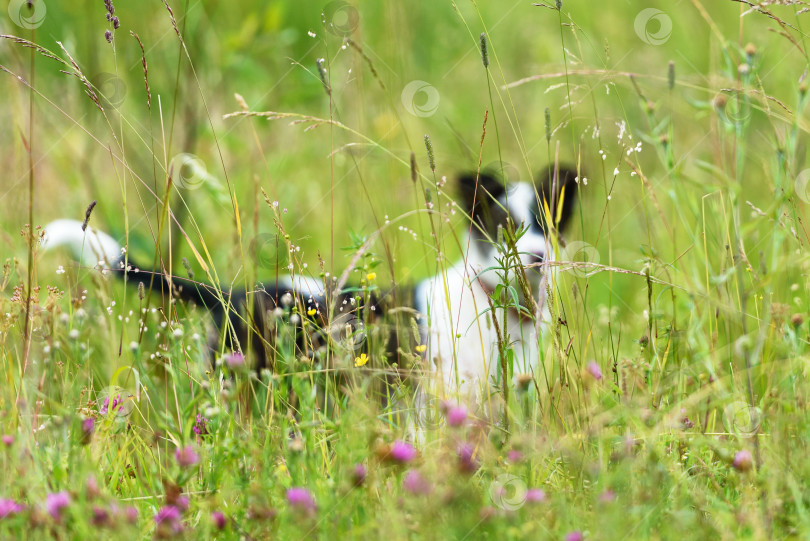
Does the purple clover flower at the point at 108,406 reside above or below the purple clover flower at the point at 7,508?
above

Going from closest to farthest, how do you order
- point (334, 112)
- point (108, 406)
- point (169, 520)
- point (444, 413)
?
point (169, 520), point (444, 413), point (108, 406), point (334, 112)

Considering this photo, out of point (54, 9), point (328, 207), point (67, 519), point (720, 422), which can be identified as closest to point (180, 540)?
point (67, 519)

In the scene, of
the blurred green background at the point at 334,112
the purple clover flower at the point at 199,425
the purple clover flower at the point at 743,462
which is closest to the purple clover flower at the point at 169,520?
the purple clover flower at the point at 199,425

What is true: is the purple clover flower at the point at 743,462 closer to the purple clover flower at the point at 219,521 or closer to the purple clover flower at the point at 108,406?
the purple clover flower at the point at 219,521

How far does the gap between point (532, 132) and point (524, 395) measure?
9.20ft

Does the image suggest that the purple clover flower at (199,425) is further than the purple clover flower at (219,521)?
Yes

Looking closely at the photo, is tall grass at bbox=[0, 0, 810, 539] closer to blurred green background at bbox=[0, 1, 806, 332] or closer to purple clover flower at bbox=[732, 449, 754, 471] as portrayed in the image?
purple clover flower at bbox=[732, 449, 754, 471]

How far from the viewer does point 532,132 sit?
3.69 metres

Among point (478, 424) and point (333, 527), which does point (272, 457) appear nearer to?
point (333, 527)

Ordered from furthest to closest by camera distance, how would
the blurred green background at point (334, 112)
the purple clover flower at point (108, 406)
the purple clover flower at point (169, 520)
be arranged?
the blurred green background at point (334, 112)
the purple clover flower at point (108, 406)
the purple clover flower at point (169, 520)

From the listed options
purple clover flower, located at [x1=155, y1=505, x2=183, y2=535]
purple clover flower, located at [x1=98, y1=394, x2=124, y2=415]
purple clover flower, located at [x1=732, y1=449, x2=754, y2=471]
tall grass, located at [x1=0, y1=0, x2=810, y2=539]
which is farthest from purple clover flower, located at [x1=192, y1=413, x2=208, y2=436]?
purple clover flower, located at [x1=732, y1=449, x2=754, y2=471]

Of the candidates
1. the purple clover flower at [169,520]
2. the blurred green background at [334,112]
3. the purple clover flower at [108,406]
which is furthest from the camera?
the blurred green background at [334,112]

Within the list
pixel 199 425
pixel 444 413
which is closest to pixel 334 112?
pixel 199 425

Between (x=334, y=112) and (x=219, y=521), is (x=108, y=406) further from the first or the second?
(x=334, y=112)
